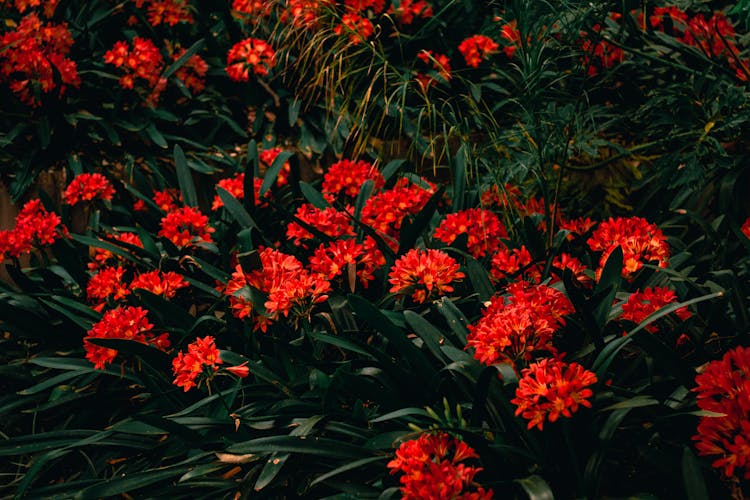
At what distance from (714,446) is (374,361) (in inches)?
33.1

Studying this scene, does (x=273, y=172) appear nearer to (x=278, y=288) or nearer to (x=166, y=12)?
(x=278, y=288)

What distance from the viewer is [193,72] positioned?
3.24 meters

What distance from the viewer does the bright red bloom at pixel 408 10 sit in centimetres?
313

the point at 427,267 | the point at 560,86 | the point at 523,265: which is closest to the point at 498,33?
the point at 560,86

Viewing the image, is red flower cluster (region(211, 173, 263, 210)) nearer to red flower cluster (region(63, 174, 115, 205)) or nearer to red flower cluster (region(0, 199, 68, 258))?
red flower cluster (region(63, 174, 115, 205))

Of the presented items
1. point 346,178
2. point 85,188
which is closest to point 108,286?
point 85,188

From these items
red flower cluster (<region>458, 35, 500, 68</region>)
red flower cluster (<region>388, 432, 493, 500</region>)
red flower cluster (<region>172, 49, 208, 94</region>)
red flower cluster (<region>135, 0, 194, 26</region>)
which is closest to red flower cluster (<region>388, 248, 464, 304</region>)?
red flower cluster (<region>388, 432, 493, 500</region>)

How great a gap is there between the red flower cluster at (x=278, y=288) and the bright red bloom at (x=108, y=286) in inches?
17.3

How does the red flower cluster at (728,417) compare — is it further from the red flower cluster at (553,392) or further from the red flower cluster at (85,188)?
the red flower cluster at (85,188)

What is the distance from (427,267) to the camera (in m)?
1.74

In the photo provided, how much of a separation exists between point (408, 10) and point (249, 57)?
0.73m

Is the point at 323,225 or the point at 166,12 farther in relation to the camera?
the point at 166,12

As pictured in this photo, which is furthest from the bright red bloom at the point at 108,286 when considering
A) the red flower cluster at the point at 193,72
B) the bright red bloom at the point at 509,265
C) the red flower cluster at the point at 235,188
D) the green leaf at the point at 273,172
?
the red flower cluster at the point at 193,72

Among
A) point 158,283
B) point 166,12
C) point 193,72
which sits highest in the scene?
point 166,12
